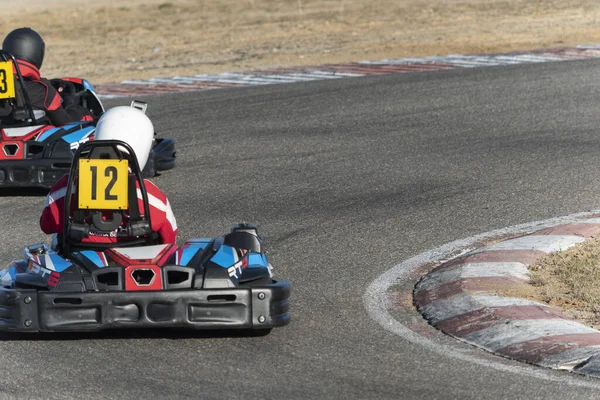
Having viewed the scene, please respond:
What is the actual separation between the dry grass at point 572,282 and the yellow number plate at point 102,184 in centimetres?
214

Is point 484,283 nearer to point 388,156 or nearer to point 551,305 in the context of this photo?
point 551,305

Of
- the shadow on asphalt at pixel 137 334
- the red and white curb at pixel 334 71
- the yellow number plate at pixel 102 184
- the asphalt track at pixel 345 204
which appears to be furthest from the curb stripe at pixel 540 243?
the red and white curb at pixel 334 71

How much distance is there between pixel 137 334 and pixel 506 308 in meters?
1.85

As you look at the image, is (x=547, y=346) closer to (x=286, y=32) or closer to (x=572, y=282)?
(x=572, y=282)

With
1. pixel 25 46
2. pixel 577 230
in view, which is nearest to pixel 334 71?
pixel 25 46

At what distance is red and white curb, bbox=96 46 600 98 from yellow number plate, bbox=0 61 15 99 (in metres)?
5.34

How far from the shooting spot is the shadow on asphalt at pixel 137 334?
600cm

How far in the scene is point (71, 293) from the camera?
5.75m

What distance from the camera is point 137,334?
19.8 ft

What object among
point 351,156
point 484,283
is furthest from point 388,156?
point 484,283

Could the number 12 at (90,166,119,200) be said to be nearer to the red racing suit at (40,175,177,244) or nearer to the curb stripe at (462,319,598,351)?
the red racing suit at (40,175,177,244)

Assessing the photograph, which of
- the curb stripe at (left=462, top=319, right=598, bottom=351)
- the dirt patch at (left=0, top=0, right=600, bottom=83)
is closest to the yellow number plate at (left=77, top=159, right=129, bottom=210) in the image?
the curb stripe at (left=462, top=319, right=598, bottom=351)

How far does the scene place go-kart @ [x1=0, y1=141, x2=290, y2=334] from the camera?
5746mm

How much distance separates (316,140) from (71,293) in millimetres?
6302
